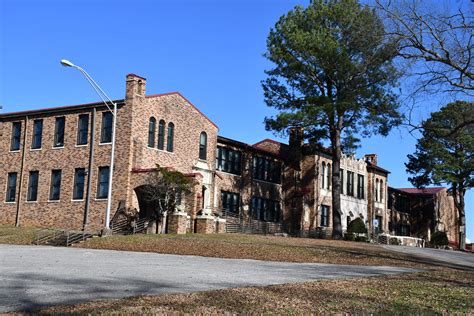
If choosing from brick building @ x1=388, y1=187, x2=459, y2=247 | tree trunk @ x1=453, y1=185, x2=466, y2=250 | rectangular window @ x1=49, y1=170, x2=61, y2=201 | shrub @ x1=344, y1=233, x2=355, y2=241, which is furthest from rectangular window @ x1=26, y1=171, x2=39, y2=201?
brick building @ x1=388, y1=187, x2=459, y2=247

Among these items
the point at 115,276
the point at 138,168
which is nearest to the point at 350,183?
the point at 138,168

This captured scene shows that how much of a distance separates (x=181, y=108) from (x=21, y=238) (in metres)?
13.7

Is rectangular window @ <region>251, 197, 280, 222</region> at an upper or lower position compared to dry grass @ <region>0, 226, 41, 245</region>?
upper

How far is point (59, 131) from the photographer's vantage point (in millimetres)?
38688

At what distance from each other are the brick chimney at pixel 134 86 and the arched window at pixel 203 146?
609cm

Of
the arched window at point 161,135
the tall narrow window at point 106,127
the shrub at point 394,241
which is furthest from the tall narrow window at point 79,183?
the shrub at point 394,241

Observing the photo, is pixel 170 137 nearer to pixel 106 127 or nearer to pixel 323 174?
pixel 106 127

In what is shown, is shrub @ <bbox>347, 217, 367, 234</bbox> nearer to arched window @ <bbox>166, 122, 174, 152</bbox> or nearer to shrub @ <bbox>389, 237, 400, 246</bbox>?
shrub @ <bbox>389, 237, 400, 246</bbox>

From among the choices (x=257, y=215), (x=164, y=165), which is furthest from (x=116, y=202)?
(x=257, y=215)

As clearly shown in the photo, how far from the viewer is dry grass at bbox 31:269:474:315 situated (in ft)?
29.6

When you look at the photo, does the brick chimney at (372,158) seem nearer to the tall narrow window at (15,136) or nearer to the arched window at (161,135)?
the arched window at (161,135)

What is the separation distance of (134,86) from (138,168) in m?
4.80

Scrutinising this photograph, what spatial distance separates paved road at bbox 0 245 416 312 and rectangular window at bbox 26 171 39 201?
65.7 ft

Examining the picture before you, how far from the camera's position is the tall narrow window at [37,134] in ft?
130
